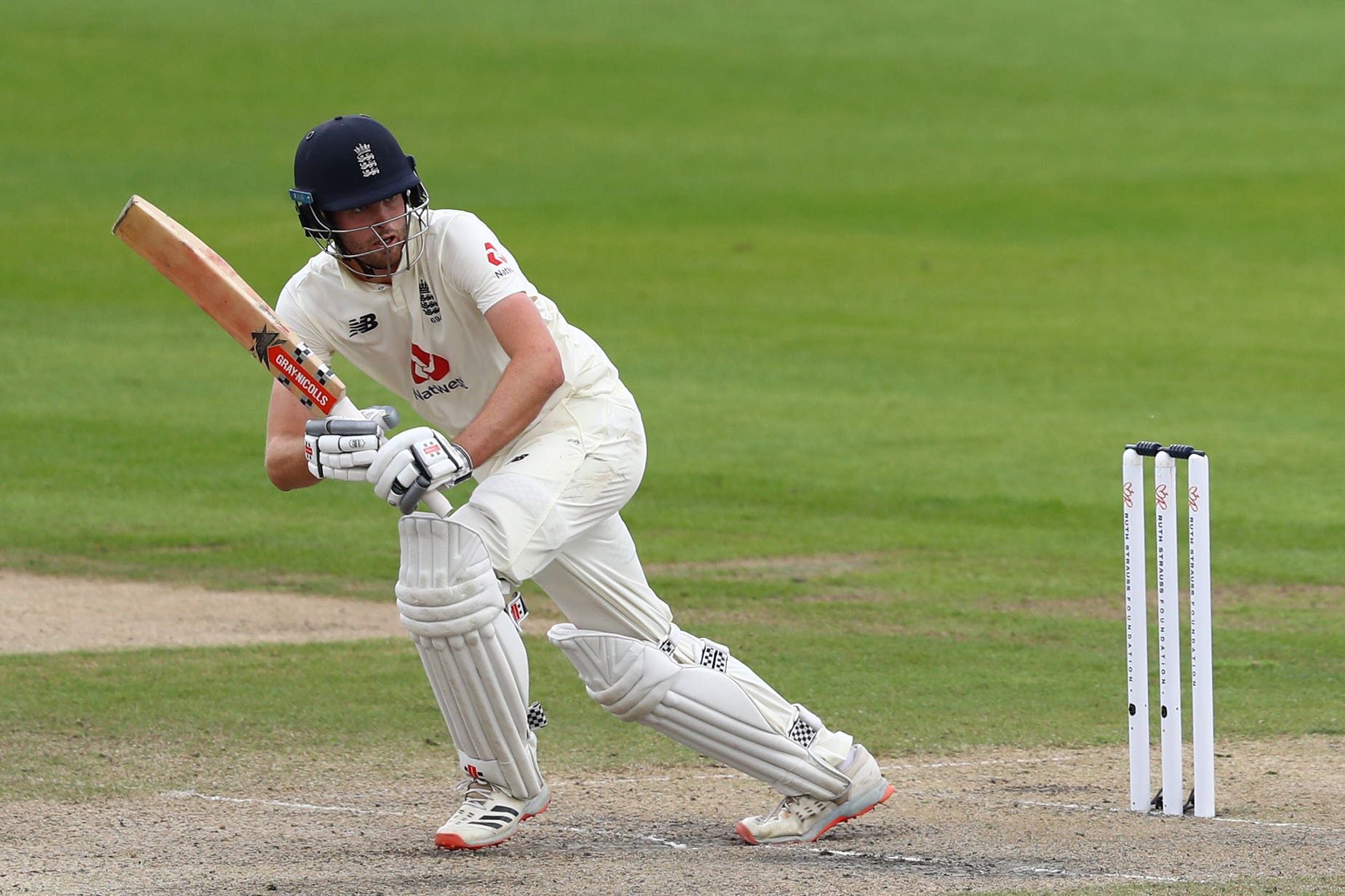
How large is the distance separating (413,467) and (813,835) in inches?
57.1

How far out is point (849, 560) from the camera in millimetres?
9172

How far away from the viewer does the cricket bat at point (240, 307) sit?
14.9 ft

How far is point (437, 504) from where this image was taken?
4.37 metres

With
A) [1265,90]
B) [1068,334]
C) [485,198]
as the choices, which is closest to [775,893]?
[1068,334]

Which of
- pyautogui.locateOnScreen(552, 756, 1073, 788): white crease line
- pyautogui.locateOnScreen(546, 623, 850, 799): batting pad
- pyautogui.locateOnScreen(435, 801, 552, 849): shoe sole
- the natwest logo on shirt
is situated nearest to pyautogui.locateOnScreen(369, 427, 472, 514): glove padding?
the natwest logo on shirt

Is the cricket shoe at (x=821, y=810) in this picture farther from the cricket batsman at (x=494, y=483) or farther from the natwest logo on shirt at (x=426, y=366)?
the natwest logo on shirt at (x=426, y=366)

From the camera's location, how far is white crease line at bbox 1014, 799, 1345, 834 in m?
4.73

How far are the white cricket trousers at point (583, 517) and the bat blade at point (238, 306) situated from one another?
0.46 meters

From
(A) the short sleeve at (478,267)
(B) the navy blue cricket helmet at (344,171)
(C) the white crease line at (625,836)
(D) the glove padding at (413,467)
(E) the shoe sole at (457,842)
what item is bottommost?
(E) the shoe sole at (457,842)

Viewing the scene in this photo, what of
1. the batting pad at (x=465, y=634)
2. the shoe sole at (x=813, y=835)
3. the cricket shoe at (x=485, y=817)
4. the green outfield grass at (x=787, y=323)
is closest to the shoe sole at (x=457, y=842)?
the cricket shoe at (x=485, y=817)

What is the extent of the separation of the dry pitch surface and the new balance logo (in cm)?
128

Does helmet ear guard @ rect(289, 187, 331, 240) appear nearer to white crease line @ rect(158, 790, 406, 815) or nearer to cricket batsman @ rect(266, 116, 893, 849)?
cricket batsman @ rect(266, 116, 893, 849)

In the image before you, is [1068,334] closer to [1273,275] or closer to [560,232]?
[1273,275]

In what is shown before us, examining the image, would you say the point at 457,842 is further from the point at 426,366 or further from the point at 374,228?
the point at 374,228
